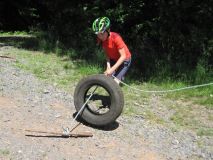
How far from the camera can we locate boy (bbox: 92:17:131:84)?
21.7 feet

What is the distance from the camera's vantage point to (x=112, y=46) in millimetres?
7086

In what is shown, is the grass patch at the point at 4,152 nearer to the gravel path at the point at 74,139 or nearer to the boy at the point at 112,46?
the gravel path at the point at 74,139

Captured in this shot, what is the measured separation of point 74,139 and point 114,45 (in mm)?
1886

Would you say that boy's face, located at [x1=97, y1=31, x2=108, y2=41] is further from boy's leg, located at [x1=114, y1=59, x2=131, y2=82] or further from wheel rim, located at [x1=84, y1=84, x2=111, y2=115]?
wheel rim, located at [x1=84, y1=84, x2=111, y2=115]

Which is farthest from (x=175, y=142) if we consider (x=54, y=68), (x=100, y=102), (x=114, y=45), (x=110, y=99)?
(x=54, y=68)

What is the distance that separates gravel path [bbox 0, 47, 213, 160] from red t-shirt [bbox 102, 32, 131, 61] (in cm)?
109

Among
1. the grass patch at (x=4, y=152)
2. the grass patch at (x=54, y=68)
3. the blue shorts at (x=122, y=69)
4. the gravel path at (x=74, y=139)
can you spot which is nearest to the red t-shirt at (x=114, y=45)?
the blue shorts at (x=122, y=69)

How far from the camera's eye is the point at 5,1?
59.0 feet

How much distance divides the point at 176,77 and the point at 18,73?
3.37 m

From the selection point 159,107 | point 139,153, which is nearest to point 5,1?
point 159,107

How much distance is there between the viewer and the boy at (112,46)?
21.7 feet

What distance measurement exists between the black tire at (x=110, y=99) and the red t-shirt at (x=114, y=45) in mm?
825

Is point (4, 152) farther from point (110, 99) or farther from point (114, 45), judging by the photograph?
point (114, 45)

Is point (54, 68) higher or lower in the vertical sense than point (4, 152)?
higher
